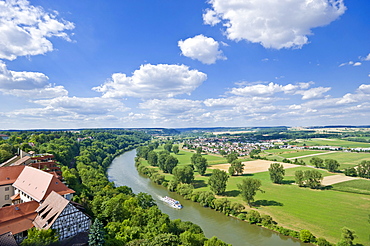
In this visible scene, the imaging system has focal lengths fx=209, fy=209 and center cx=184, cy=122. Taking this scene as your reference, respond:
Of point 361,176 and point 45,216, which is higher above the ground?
point 45,216

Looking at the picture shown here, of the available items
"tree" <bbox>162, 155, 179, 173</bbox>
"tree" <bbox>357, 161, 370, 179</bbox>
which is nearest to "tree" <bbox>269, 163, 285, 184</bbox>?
"tree" <bbox>357, 161, 370, 179</bbox>

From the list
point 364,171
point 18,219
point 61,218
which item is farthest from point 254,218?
point 364,171

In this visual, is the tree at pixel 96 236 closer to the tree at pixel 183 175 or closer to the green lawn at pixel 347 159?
the tree at pixel 183 175

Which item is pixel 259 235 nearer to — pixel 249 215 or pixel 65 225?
pixel 249 215

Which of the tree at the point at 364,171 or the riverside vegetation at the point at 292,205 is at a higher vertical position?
the tree at the point at 364,171

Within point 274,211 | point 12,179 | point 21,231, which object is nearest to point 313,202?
point 274,211

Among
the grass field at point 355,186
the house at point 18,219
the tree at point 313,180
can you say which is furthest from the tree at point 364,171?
the house at point 18,219

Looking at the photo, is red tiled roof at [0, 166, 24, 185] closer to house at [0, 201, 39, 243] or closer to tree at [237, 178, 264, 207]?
house at [0, 201, 39, 243]
